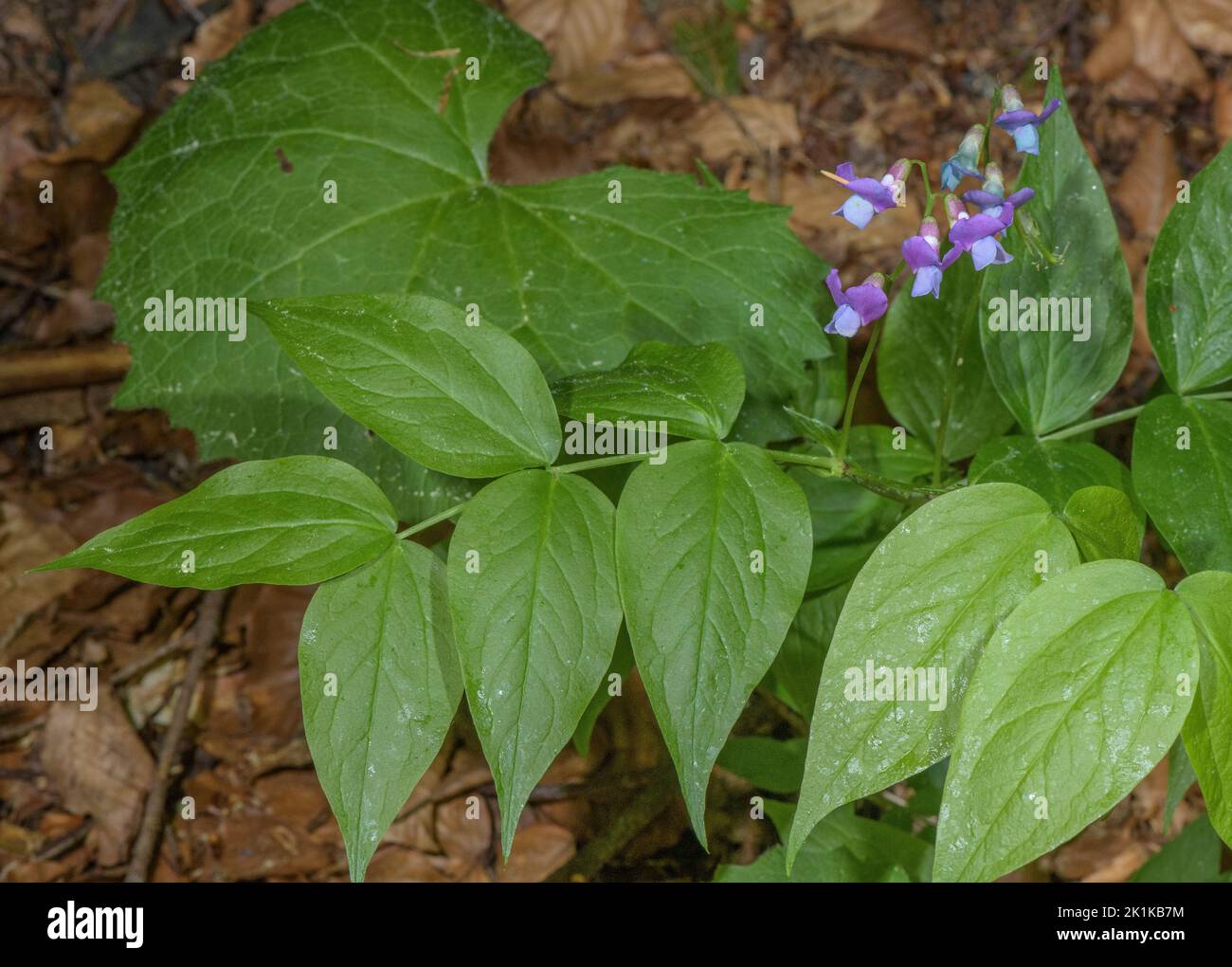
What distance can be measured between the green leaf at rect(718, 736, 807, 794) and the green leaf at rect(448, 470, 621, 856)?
0.89 metres

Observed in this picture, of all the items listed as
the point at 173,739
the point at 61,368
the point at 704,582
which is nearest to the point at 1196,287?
the point at 704,582

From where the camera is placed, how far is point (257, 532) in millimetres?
1332

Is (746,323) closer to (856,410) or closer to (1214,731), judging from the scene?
(856,410)

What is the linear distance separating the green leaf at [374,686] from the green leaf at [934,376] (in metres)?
1.02

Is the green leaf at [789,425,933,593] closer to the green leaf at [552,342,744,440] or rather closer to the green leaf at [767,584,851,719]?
the green leaf at [767,584,851,719]

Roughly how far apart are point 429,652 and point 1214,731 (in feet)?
2.96

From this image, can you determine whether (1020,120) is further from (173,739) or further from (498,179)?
(173,739)

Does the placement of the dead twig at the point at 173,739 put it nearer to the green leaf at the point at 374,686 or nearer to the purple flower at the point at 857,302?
the green leaf at the point at 374,686

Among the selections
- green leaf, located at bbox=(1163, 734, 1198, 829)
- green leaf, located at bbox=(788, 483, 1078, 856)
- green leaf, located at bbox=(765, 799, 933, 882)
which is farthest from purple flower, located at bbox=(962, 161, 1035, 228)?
green leaf, located at bbox=(765, 799, 933, 882)

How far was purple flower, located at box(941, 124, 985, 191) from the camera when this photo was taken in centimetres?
129

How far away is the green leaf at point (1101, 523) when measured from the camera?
1.31 metres

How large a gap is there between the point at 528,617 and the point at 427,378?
33cm
